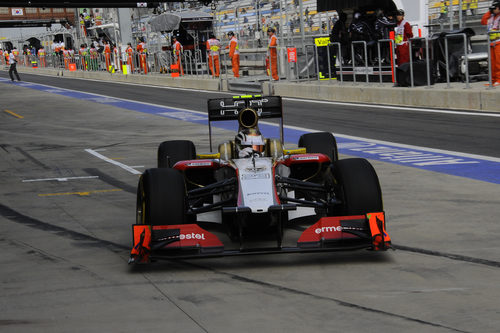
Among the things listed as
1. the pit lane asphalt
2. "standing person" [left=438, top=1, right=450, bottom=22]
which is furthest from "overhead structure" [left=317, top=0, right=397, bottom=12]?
the pit lane asphalt

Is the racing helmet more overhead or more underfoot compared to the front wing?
more overhead

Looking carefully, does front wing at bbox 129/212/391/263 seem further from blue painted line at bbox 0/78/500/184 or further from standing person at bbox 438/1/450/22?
standing person at bbox 438/1/450/22

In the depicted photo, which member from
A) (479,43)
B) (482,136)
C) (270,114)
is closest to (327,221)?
(270,114)

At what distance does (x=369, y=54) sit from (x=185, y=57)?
15.1m

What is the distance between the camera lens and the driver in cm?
789

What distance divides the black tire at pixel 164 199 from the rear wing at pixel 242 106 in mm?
2219

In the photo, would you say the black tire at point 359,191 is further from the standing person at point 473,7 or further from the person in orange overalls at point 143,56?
the person in orange overalls at point 143,56

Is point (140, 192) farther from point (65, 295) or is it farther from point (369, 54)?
point (369, 54)

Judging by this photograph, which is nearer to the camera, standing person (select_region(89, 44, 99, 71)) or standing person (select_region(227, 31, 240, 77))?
standing person (select_region(227, 31, 240, 77))

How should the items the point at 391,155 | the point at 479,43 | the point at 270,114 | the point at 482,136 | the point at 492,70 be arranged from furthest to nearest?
the point at 479,43, the point at 492,70, the point at 482,136, the point at 391,155, the point at 270,114

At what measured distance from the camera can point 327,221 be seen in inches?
265

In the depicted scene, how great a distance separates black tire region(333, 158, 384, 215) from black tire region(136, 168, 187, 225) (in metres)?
1.35

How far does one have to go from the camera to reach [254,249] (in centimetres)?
654

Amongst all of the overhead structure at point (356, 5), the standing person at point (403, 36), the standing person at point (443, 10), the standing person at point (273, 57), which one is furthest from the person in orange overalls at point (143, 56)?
the standing person at point (403, 36)
